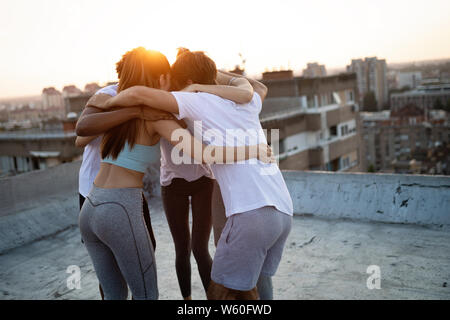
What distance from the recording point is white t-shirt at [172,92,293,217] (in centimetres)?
182

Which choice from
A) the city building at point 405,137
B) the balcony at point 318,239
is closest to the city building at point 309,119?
the balcony at point 318,239

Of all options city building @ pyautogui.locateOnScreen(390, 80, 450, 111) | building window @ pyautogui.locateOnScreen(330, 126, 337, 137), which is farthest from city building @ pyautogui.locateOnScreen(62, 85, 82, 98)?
city building @ pyautogui.locateOnScreen(390, 80, 450, 111)

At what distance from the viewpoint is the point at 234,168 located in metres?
1.85

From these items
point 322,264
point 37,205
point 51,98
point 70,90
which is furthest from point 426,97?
point 322,264

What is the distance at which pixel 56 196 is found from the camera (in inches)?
218

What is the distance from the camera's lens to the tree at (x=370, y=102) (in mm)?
112188

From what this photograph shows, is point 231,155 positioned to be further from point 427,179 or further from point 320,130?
point 320,130

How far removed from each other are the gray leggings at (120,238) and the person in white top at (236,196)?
0.31 meters

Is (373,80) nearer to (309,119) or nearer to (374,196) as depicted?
(309,119)

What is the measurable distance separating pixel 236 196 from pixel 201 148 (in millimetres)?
245

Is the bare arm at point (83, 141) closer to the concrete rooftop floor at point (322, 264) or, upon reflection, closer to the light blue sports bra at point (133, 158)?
the light blue sports bra at point (133, 158)

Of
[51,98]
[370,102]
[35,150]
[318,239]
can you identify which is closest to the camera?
[318,239]
